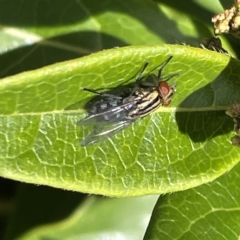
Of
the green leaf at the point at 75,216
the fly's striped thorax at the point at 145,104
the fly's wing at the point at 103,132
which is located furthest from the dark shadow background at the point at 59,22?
the green leaf at the point at 75,216

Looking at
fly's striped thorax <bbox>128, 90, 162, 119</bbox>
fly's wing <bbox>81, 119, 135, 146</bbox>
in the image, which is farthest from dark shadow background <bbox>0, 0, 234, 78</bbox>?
fly's wing <bbox>81, 119, 135, 146</bbox>

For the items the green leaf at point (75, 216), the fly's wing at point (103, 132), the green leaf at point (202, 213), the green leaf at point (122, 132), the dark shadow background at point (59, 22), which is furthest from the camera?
the green leaf at point (75, 216)

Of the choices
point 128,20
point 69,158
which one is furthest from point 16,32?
point 69,158

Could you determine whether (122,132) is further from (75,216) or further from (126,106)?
(75,216)

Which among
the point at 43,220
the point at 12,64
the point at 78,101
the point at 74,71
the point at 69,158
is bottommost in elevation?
the point at 43,220

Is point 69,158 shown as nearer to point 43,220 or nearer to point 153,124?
point 153,124

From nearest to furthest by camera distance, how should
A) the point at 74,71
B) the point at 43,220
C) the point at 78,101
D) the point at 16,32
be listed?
the point at 74,71, the point at 78,101, the point at 16,32, the point at 43,220

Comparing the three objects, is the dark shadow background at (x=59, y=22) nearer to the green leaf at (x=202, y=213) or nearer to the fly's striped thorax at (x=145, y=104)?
the fly's striped thorax at (x=145, y=104)
